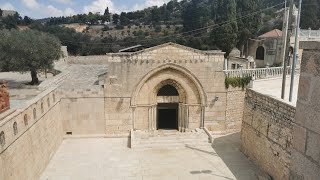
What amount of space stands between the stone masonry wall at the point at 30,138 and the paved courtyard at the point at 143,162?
3.08 feet

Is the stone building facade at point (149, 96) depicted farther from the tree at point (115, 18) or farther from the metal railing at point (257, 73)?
the tree at point (115, 18)

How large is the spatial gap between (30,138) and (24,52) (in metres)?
13.2

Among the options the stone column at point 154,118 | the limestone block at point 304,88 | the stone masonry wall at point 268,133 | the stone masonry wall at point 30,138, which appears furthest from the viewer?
the stone column at point 154,118

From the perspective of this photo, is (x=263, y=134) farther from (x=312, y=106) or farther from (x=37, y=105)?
(x=312, y=106)

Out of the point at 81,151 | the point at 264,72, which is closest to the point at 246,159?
the point at 264,72

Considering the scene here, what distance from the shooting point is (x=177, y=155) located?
15.0 metres

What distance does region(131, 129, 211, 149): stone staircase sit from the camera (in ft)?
52.9

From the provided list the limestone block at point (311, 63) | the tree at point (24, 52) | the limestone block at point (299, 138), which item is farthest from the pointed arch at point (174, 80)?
the limestone block at point (311, 63)

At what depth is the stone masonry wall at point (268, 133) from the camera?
35.7ft

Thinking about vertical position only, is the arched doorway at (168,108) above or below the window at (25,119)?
below

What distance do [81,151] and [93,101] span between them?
3.17 meters

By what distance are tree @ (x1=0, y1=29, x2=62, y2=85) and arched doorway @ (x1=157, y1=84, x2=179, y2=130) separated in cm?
1040

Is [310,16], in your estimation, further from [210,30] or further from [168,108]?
[168,108]

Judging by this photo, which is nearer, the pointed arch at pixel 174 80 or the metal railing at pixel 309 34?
the pointed arch at pixel 174 80
